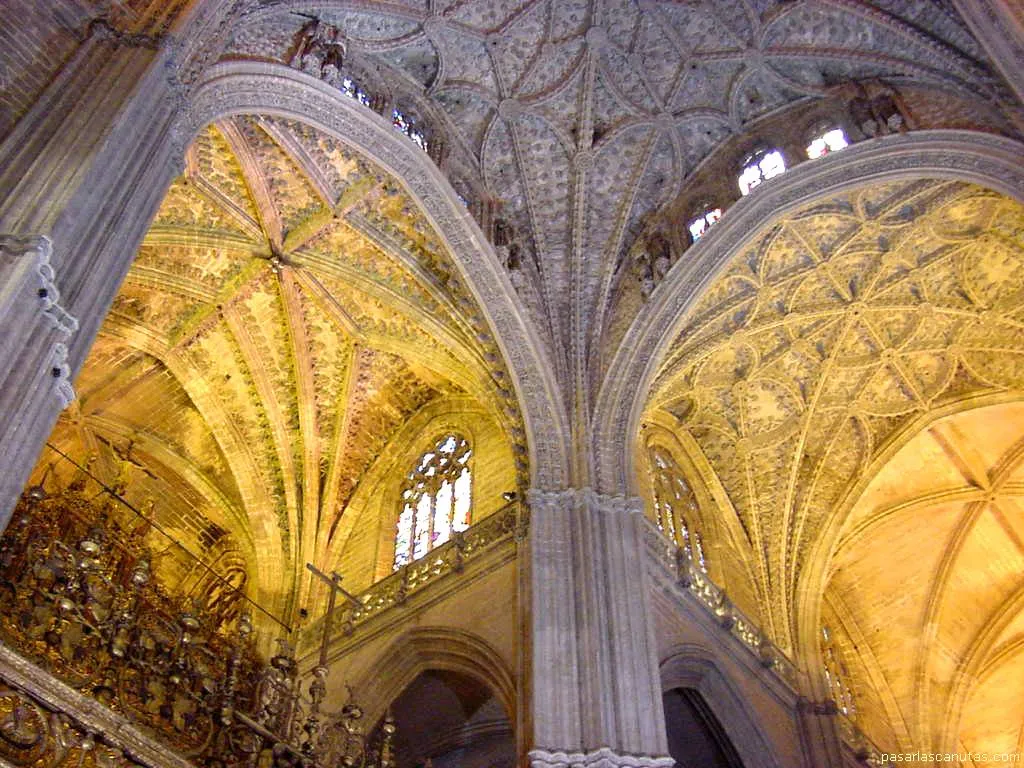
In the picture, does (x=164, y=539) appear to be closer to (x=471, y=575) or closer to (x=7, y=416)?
(x=471, y=575)

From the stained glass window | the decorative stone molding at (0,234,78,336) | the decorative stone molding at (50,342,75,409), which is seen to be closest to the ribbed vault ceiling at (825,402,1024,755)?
the stained glass window

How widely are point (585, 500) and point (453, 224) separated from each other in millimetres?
4232

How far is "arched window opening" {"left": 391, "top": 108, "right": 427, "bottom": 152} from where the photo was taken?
13375 millimetres

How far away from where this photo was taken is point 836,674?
1736cm

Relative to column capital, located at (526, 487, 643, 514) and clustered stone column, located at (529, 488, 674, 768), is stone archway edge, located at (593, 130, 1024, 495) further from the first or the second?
clustered stone column, located at (529, 488, 674, 768)

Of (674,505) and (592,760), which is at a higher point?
(674,505)

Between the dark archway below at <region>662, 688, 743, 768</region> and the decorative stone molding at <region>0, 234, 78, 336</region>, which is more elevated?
the dark archway below at <region>662, 688, 743, 768</region>

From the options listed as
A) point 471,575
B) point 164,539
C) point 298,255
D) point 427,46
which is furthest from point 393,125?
point 164,539

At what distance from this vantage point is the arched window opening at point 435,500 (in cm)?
1450

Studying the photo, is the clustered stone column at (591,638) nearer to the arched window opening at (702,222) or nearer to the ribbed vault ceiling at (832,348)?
the ribbed vault ceiling at (832,348)

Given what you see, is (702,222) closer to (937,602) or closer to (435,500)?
(435,500)

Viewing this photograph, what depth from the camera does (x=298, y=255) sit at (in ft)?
46.5
